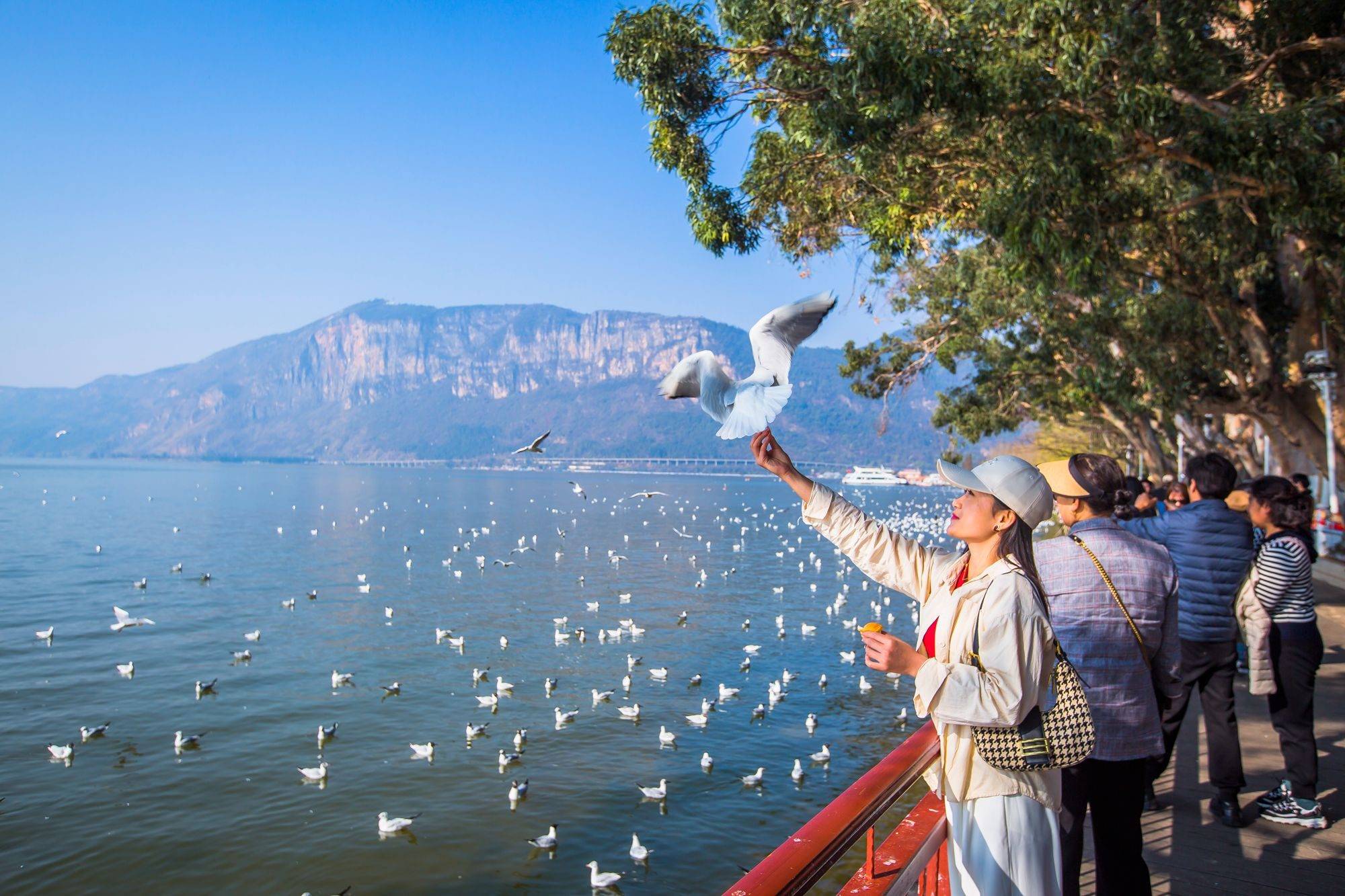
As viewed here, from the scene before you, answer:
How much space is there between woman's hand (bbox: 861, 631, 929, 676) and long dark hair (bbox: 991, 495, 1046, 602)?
40cm

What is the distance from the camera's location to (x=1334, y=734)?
7211 mm

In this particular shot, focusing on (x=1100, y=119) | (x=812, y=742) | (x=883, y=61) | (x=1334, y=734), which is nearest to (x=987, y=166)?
(x=1100, y=119)

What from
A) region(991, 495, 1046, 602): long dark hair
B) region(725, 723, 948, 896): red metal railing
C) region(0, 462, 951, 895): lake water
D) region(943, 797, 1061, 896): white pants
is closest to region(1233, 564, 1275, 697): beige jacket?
region(725, 723, 948, 896): red metal railing

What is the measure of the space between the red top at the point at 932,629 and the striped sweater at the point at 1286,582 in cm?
385

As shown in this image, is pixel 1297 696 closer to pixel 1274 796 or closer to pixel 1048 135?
pixel 1274 796

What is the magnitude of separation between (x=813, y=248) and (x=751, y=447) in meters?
12.2

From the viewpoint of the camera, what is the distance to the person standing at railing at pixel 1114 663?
3.71 metres

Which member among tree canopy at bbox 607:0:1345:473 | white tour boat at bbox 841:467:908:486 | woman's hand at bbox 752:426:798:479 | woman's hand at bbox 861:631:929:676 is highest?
tree canopy at bbox 607:0:1345:473

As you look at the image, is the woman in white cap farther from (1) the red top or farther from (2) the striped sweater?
(2) the striped sweater

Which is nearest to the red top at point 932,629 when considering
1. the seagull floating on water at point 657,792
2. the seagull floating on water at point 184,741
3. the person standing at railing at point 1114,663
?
the person standing at railing at point 1114,663

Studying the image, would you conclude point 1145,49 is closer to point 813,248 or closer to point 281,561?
point 813,248

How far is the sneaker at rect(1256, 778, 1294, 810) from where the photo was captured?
5.52m

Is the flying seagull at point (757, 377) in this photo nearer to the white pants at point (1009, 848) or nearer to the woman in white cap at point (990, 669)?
the woman in white cap at point (990, 669)

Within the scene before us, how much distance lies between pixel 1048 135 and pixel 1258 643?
549cm
